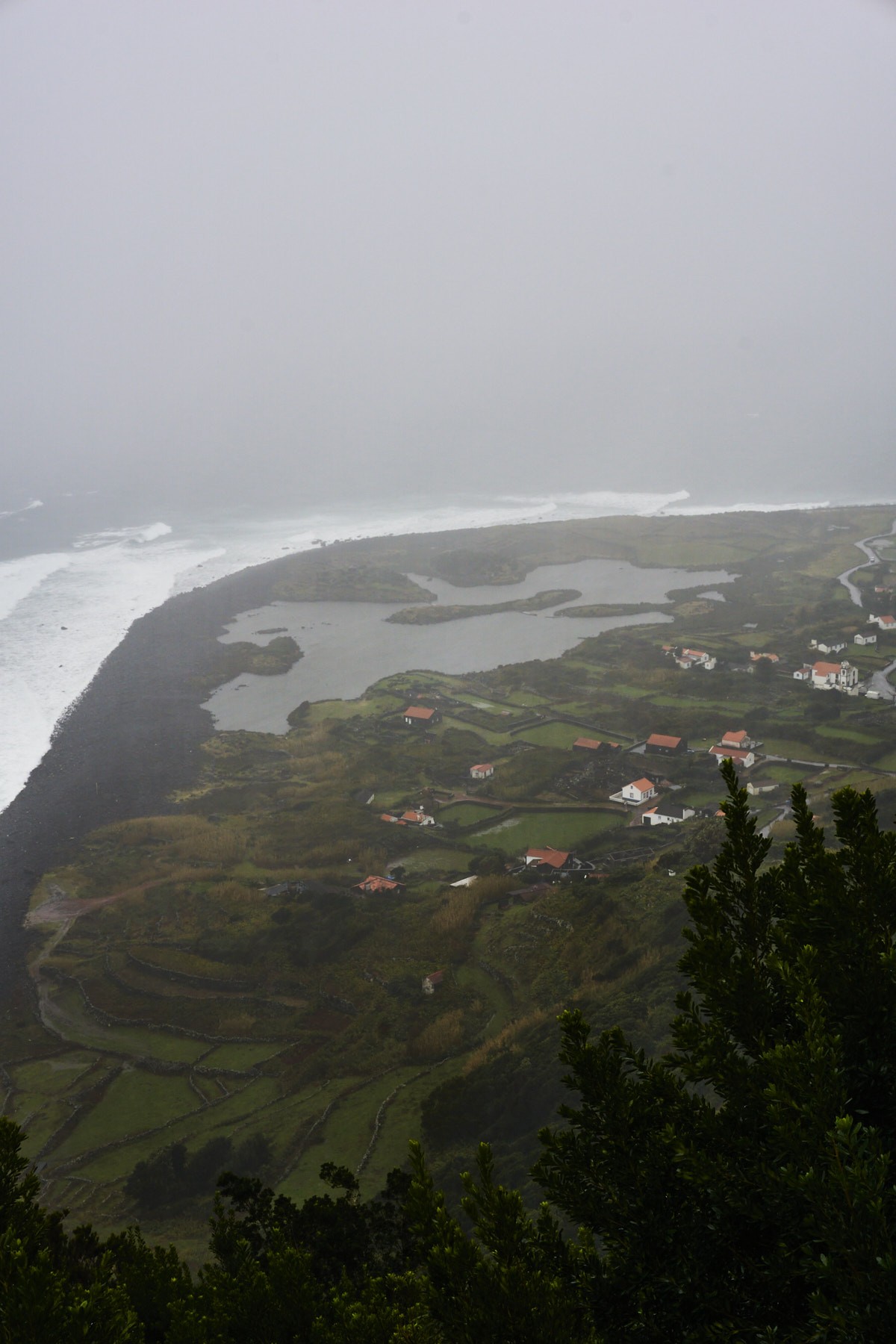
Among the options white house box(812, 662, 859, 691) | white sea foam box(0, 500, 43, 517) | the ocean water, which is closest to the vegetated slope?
white house box(812, 662, 859, 691)

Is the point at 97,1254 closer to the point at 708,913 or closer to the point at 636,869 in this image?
the point at 708,913

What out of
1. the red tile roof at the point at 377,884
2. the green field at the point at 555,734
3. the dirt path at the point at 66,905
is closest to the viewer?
the dirt path at the point at 66,905

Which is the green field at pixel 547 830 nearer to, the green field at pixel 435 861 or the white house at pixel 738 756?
the green field at pixel 435 861

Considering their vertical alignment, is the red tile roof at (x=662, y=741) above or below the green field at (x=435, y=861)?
above

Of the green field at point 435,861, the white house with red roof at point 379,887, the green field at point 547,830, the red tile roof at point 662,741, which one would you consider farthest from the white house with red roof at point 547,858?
the red tile roof at point 662,741

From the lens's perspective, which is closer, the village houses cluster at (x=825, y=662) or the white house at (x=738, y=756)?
the white house at (x=738, y=756)

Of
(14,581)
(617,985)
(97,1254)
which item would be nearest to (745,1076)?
(97,1254)

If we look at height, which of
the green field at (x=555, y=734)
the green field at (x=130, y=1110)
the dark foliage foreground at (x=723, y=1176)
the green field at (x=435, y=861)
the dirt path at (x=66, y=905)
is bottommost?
the green field at (x=130, y=1110)
